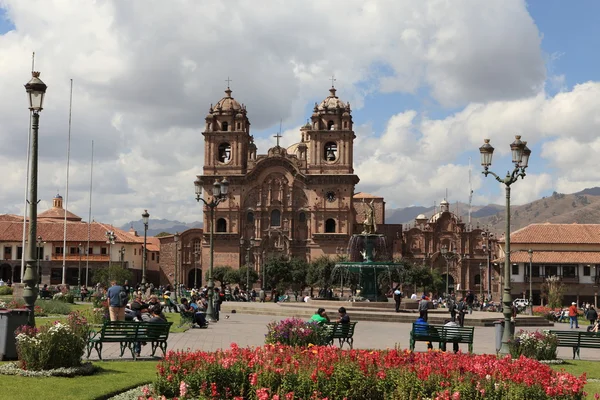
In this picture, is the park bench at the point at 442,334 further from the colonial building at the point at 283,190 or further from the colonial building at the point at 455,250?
the colonial building at the point at 455,250

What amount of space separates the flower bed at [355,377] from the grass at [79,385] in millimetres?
1331

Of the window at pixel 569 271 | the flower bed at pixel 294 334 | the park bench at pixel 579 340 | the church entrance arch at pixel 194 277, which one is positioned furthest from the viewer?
the church entrance arch at pixel 194 277

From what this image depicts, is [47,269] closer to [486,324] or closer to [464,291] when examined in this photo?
[464,291]

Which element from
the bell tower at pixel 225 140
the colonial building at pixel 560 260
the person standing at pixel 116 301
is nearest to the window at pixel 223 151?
the bell tower at pixel 225 140

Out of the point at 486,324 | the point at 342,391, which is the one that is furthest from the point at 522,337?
the point at 486,324

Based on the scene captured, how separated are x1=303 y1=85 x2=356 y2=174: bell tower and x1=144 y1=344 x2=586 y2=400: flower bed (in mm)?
64392

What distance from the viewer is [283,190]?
76.7 metres

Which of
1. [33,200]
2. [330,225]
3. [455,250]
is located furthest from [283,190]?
[33,200]

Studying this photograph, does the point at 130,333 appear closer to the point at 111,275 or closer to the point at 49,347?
the point at 49,347

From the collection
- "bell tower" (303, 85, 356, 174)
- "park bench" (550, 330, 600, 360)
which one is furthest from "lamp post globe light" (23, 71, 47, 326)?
"bell tower" (303, 85, 356, 174)

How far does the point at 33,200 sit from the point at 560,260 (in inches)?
2485

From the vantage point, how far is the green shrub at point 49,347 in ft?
42.0

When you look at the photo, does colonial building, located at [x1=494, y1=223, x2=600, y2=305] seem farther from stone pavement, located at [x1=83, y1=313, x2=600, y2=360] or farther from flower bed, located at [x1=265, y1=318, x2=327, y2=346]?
flower bed, located at [x1=265, y1=318, x2=327, y2=346]

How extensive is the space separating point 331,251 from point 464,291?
14.2m
